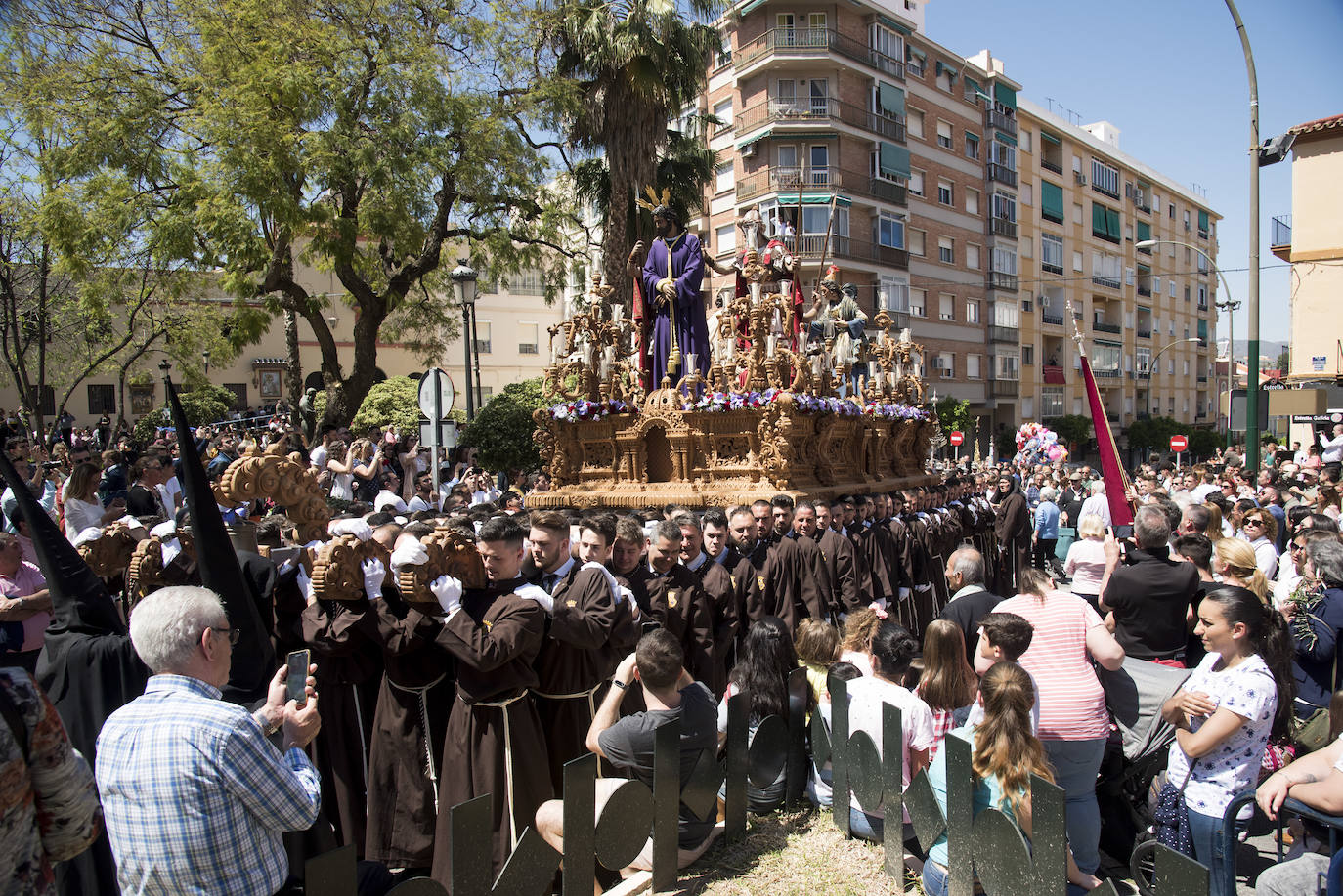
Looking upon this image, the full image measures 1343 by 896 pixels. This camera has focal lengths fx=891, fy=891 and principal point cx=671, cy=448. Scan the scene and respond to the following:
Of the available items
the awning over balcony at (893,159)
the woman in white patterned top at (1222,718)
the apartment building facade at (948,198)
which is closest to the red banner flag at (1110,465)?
the woman in white patterned top at (1222,718)

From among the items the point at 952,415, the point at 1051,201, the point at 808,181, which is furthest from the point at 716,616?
the point at 1051,201

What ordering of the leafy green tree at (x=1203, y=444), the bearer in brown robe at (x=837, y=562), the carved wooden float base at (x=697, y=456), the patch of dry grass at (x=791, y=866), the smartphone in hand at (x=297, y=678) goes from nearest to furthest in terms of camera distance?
the smartphone in hand at (x=297, y=678) → the patch of dry grass at (x=791, y=866) → the bearer in brown robe at (x=837, y=562) → the carved wooden float base at (x=697, y=456) → the leafy green tree at (x=1203, y=444)

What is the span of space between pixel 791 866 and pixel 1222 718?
219cm

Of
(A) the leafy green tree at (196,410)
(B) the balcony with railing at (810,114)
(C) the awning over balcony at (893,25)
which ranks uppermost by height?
(C) the awning over balcony at (893,25)

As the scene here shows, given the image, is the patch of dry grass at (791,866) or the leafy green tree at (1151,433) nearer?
the patch of dry grass at (791,866)

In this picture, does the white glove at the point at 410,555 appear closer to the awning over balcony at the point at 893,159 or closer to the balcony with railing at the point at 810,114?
the balcony with railing at the point at 810,114

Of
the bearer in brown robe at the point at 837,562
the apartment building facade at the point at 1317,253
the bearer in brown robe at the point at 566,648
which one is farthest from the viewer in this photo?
the apartment building facade at the point at 1317,253

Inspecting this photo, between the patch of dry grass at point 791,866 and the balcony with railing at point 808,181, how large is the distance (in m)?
29.3

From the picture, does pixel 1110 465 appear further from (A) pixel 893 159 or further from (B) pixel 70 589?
(A) pixel 893 159

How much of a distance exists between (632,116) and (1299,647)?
53.2ft

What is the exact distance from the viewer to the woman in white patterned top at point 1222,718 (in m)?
3.87

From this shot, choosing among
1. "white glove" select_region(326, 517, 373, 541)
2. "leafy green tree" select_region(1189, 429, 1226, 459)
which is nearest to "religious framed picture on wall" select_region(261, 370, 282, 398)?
"white glove" select_region(326, 517, 373, 541)

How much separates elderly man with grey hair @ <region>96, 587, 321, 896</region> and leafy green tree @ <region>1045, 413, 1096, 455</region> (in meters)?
44.6

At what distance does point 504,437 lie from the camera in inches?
689
